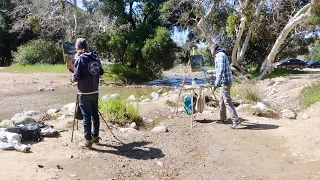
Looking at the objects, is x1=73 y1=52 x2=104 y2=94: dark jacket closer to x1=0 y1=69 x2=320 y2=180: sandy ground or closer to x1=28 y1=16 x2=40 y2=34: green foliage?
x1=0 y1=69 x2=320 y2=180: sandy ground

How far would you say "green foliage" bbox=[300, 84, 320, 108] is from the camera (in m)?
9.64

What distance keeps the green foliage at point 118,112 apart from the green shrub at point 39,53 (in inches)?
824

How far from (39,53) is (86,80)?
23.1 metres

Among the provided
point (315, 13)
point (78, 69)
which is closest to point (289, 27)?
point (315, 13)

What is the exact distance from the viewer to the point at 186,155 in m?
5.66

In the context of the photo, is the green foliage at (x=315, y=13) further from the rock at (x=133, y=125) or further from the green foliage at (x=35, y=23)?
the green foliage at (x=35, y=23)

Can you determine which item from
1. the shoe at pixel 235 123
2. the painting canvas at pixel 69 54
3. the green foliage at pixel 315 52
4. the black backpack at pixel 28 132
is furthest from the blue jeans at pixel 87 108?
the green foliage at pixel 315 52

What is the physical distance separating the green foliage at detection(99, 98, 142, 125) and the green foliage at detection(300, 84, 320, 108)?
17.0 ft

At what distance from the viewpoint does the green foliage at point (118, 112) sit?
7391 mm

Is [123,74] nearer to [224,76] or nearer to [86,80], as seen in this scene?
[224,76]

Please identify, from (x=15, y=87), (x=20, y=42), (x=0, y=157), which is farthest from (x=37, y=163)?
(x=20, y=42)

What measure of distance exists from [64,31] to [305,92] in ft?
66.5

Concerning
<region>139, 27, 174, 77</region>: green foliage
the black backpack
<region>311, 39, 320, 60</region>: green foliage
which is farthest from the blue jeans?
<region>311, 39, 320, 60</region>: green foliage

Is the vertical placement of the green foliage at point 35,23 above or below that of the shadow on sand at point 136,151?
above
